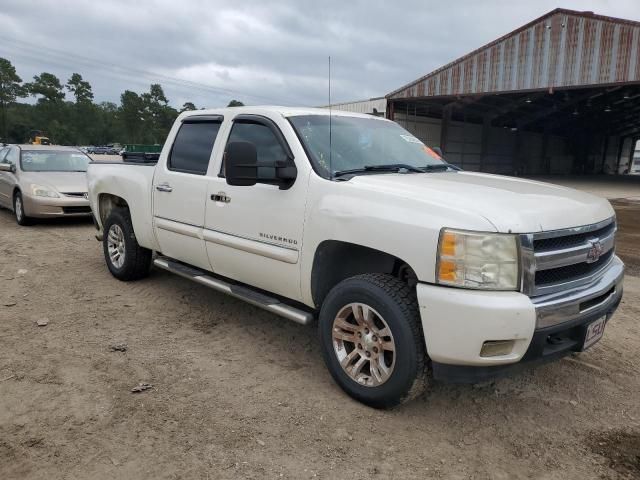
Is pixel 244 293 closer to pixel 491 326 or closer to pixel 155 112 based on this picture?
pixel 491 326

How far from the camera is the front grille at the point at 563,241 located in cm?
272

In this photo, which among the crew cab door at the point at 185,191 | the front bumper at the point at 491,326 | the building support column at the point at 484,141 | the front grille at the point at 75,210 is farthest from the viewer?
the building support column at the point at 484,141

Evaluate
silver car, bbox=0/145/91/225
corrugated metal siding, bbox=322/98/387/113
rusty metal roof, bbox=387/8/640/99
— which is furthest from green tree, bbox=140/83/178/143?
silver car, bbox=0/145/91/225

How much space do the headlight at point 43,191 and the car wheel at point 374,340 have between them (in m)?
7.54

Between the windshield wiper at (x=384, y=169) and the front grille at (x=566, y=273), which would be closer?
the front grille at (x=566, y=273)

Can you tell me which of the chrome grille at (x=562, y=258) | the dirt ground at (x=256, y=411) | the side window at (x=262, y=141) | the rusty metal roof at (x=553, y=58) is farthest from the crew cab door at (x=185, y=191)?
the rusty metal roof at (x=553, y=58)

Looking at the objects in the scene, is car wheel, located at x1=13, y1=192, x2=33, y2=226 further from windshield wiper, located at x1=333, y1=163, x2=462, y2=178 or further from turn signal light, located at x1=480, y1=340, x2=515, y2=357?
turn signal light, located at x1=480, y1=340, x2=515, y2=357

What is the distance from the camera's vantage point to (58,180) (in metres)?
9.37

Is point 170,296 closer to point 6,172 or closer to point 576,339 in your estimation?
point 576,339

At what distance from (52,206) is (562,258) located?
8.70m

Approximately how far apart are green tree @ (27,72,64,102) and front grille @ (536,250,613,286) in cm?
9808

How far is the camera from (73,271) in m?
6.17

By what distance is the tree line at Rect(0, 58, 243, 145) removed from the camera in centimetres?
7894

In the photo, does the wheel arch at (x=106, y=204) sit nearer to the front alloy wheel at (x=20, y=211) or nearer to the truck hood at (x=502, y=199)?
the truck hood at (x=502, y=199)
